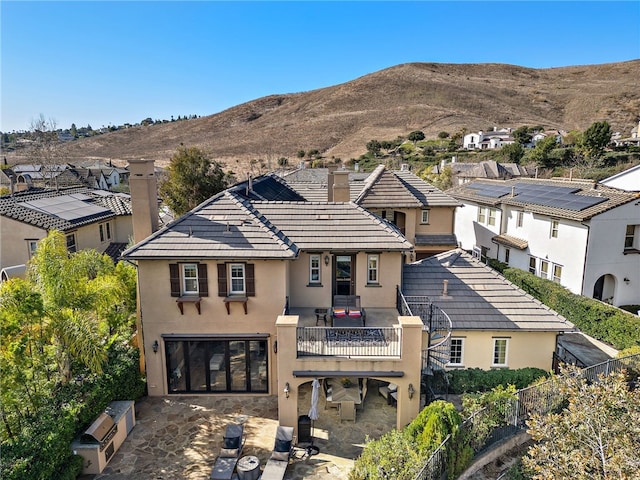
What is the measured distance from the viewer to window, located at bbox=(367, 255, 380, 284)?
16.0 m

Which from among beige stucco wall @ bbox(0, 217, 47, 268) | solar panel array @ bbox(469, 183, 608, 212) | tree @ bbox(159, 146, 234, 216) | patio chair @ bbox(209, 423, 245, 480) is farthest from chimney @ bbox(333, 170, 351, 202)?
beige stucco wall @ bbox(0, 217, 47, 268)

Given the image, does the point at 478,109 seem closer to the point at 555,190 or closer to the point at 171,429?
the point at 555,190

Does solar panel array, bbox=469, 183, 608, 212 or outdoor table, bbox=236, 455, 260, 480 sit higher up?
solar panel array, bbox=469, 183, 608, 212

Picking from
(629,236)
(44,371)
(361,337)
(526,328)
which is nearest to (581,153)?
(629,236)

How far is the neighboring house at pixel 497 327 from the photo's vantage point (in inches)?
598

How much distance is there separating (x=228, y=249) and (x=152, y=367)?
5.56 m

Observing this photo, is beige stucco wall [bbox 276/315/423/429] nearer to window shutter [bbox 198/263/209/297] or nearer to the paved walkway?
the paved walkway

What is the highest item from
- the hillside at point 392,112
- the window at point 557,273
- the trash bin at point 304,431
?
the hillside at point 392,112

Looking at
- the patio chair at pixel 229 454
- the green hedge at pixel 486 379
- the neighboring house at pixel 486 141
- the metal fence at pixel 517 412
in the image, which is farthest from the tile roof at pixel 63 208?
the neighboring house at pixel 486 141

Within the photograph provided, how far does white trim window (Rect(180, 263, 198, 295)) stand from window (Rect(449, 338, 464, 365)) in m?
10.1

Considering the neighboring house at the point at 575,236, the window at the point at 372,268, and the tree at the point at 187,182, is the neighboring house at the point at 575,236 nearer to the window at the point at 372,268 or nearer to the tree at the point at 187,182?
the window at the point at 372,268

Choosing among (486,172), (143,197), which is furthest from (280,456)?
(486,172)

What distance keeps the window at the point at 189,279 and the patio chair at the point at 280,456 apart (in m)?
5.87

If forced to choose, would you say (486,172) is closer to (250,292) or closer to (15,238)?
(250,292)
